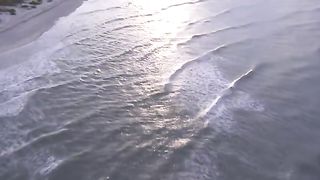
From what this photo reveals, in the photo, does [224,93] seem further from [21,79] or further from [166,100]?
[21,79]

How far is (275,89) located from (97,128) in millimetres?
6454

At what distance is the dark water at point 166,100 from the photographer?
12586 millimetres

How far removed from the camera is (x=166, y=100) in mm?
16031

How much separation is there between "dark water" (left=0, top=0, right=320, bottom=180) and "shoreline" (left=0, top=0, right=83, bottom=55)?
70 centimetres

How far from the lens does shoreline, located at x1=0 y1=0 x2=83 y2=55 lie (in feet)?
70.8

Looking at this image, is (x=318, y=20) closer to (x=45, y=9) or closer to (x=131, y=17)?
(x=131, y=17)

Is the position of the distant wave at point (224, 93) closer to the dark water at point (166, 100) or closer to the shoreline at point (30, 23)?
the dark water at point (166, 100)

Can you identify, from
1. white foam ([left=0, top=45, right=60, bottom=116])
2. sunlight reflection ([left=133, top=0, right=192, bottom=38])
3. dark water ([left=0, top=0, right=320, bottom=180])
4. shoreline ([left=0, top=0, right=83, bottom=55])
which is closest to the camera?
dark water ([left=0, top=0, right=320, bottom=180])

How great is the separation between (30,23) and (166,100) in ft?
35.2

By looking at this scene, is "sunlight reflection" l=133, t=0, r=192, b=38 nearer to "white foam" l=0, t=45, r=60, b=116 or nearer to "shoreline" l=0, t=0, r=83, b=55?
"shoreline" l=0, t=0, r=83, b=55

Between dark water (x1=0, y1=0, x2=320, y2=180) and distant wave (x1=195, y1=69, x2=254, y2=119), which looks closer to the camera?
dark water (x1=0, y1=0, x2=320, y2=180)

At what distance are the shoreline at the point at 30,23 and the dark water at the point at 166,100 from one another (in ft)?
2.30

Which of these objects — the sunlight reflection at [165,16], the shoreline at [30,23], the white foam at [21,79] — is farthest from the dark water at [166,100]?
the shoreline at [30,23]

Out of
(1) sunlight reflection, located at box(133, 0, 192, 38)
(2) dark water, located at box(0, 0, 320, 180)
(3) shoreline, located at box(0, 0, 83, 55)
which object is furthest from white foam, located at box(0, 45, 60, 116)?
(1) sunlight reflection, located at box(133, 0, 192, 38)
